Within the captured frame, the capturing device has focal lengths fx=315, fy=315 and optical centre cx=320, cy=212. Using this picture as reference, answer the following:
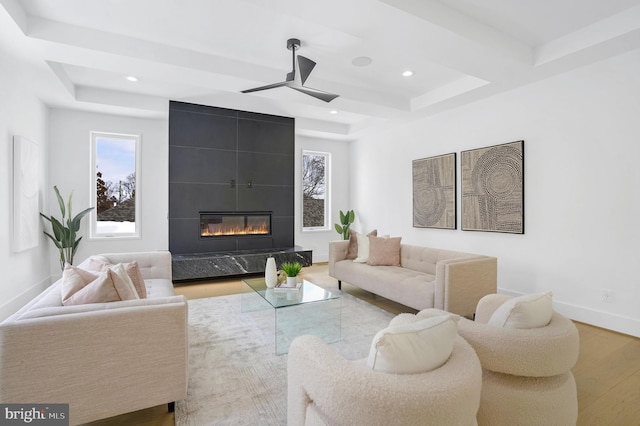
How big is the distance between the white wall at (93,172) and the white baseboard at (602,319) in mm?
5897

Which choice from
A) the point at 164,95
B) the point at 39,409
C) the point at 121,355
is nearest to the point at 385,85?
the point at 164,95

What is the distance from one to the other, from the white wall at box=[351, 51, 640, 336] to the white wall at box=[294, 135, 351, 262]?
9.85ft

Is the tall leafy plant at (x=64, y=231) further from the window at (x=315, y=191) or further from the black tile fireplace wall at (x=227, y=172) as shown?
the window at (x=315, y=191)

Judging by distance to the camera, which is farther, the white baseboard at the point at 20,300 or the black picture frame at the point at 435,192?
the black picture frame at the point at 435,192

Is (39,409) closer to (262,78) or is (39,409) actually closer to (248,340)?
(248,340)

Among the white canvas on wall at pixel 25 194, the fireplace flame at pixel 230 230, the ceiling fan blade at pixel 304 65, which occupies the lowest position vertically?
the fireplace flame at pixel 230 230

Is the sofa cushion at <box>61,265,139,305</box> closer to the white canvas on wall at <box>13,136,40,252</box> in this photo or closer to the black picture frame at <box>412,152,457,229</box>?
the white canvas on wall at <box>13,136,40,252</box>

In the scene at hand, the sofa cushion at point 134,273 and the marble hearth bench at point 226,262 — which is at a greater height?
the sofa cushion at point 134,273

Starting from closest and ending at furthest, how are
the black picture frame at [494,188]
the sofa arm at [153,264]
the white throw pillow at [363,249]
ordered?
1. the sofa arm at [153,264]
2. the black picture frame at [494,188]
3. the white throw pillow at [363,249]

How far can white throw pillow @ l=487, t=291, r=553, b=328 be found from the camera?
157 cm

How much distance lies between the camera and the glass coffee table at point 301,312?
9.57 ft

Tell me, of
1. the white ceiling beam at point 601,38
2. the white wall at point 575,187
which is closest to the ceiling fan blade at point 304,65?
the white ceiling beam at point 601,38

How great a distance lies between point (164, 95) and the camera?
4984 millimetres

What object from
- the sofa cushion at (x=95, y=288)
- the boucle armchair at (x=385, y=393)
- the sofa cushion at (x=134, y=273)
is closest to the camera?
the boucle armchair at (x=385, y=393)
